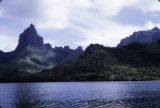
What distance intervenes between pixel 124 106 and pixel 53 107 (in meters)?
23.8

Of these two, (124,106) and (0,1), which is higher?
(0,1)

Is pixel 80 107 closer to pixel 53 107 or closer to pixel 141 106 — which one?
pixel 53 107

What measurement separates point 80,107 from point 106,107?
927 centimetres

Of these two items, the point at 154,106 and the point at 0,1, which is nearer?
the point at 0,1

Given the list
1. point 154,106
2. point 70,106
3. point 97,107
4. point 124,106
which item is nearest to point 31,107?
point 70,106

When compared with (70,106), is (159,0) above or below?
above

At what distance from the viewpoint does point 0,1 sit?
161ft

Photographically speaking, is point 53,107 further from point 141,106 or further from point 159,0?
point 159,0

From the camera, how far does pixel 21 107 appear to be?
11944 cm

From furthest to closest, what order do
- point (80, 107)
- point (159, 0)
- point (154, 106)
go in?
point (80, 107) < point (154, 106) < point (159, 0)

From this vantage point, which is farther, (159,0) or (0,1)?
(0,1)

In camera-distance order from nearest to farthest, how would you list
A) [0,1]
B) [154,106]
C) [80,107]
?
[0,1]
[154,106]
[80,107]

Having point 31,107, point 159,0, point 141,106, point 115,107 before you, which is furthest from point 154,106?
point 159,0

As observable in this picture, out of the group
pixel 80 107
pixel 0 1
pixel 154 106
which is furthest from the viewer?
pixel 80 107
